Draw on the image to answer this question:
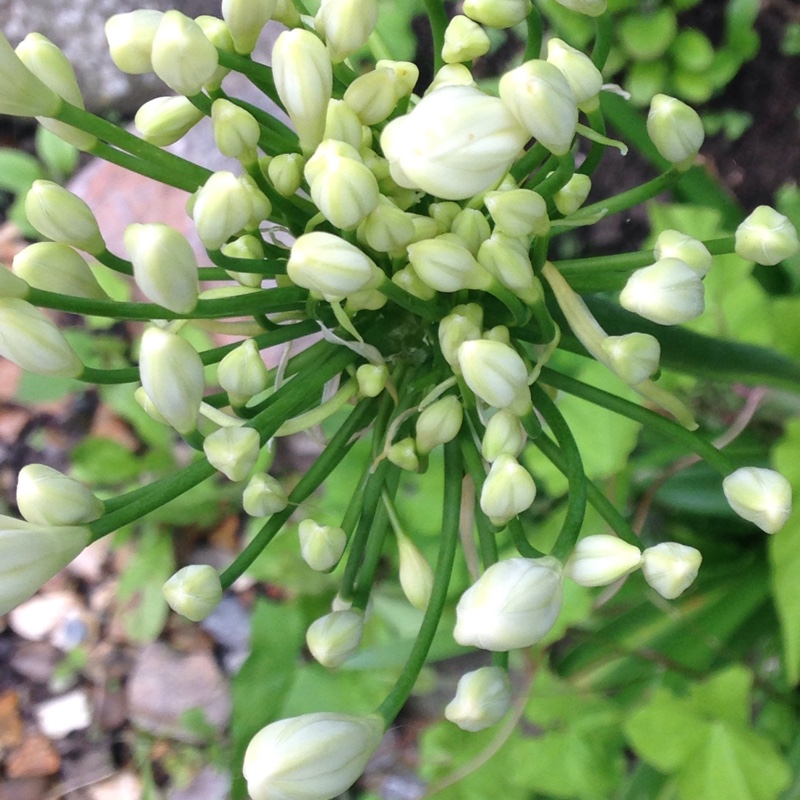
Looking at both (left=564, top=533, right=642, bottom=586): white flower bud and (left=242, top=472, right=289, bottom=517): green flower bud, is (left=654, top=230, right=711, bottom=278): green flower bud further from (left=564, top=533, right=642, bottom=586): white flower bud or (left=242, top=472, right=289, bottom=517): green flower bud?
(left=242, top=472, right=289, bottom=517): green flower bud

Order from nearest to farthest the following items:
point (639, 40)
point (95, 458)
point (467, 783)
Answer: point (467, 783) → point (95, 458) → point (639, 40)

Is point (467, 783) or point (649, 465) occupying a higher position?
point (649, 465)

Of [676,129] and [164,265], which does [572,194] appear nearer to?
[676,129]

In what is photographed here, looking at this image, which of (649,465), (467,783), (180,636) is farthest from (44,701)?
(649,465)

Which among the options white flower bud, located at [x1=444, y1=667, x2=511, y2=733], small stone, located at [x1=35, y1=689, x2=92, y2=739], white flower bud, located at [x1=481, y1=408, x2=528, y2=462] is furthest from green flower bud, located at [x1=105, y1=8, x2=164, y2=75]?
small stone, located at [x1=35, y1=689, x2=92, y2=739]

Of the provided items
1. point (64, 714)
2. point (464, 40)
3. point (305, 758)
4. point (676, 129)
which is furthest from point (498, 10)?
point (64, 714)

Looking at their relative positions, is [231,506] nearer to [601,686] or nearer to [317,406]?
[601,686]
